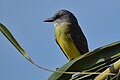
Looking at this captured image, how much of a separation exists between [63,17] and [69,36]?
2.64 ft

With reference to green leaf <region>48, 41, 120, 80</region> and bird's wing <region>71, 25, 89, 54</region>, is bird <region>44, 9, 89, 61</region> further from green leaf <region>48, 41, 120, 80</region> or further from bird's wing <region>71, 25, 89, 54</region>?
green leaf <region>48, 41, 120, 80</region>

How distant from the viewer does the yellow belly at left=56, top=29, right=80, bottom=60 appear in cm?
588

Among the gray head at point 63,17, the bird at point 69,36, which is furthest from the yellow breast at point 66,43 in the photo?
the gray head at point 63,17

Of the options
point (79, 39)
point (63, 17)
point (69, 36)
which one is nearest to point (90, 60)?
point (69, 36)

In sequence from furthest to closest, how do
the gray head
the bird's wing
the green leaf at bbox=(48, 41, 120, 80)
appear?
the gray head → the bird's wing → the green leaf at bbox=(48, 41, 120, 80)

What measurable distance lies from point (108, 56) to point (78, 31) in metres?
4.89

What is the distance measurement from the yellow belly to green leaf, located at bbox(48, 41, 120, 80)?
165 inches

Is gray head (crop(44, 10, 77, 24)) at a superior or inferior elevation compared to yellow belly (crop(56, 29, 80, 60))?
superior

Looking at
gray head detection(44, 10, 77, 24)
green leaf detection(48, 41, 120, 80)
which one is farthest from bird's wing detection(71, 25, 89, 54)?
green leaf detection(48, 41, 120, 80)

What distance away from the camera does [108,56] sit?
1583 mm

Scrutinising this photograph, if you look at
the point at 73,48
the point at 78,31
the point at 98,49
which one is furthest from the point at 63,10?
the point at 98,49

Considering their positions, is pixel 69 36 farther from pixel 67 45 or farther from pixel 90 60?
pixel 90 60

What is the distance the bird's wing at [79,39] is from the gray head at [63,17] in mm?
308

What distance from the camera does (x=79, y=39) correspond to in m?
6.34
